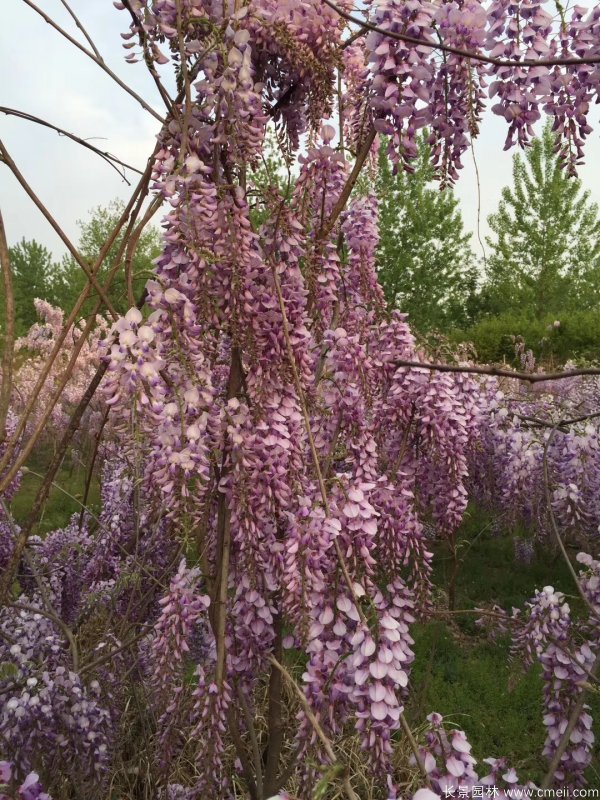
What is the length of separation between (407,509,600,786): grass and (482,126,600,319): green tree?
1841 centimetres

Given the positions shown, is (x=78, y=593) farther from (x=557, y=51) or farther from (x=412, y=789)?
(x=557, y=51)

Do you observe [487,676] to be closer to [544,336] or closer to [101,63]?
[101,63]

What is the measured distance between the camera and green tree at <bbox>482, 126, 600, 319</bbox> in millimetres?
22422

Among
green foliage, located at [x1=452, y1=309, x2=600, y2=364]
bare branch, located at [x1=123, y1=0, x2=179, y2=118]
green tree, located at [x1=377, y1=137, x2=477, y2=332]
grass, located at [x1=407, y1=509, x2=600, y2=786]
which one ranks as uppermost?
green tree, located at [x1=377, y1=137, x2=477, y2=332]

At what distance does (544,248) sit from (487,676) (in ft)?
70.6

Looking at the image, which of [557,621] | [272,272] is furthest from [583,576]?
[272,272]

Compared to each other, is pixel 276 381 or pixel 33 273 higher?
pixel 33 273

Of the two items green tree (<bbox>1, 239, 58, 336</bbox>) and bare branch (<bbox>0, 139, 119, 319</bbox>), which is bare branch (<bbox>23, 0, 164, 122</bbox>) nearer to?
bare branch (<bbox>0, 139, 119, 319</bbox>)

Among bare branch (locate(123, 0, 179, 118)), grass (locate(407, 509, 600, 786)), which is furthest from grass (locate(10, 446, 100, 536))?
bare branch (locate(123, 0, 179, 118))

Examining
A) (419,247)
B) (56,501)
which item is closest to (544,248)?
(419,247)

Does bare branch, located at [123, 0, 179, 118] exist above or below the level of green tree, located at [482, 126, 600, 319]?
below

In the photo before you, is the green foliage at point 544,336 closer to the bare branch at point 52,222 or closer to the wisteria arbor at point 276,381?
the wisteria arbor at point 276,381

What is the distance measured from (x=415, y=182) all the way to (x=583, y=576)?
827 inches

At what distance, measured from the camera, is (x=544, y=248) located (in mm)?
22984
